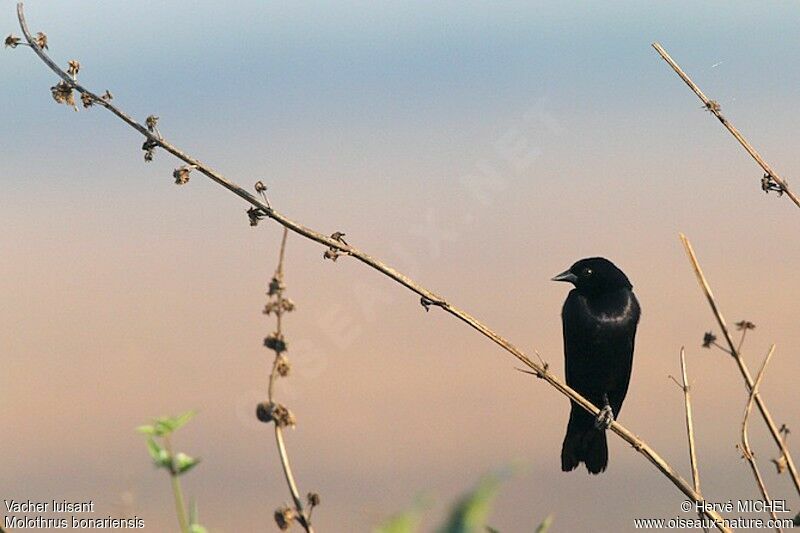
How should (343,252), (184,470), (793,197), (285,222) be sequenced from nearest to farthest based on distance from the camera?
(184,470)
(285,222)
(343,252)
(793,197)

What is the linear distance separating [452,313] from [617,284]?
3.82 meters

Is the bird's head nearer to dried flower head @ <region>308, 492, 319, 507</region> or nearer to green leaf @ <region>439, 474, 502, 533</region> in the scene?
dried flower head @ <region>308, 492, 319, 507</region>

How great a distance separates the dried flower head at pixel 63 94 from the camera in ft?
6.90

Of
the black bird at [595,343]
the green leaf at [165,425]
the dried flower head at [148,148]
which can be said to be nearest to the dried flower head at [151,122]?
the dried flower head at [148,148]

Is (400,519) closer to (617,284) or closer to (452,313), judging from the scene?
(452,313)

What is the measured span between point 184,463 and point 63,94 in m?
1.21

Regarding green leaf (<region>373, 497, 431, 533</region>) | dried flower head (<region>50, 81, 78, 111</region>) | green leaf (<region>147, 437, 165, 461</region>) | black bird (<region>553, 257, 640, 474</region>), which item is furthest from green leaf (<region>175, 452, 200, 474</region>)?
black bird (<region>553, 257, 640, 474</region>)

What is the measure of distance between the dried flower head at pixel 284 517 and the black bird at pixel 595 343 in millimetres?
4596

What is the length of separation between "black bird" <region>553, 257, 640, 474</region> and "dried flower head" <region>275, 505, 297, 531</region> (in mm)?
4596

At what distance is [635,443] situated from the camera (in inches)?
98.2

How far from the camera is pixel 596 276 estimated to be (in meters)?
5.77

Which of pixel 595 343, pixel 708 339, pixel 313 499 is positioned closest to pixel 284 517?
pixel 313 499

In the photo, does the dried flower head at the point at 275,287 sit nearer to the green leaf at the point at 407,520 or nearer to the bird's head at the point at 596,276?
the green leaf at the point at 407,520

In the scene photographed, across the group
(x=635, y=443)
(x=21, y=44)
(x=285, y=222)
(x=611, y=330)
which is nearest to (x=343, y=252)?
(x=285, y=222)
